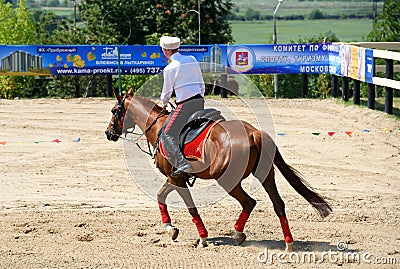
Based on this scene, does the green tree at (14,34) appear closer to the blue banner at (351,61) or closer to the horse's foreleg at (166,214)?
the blue banner at (351,61)

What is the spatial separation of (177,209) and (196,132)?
7.22 ft

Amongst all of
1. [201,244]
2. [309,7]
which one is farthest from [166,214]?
[309,7]

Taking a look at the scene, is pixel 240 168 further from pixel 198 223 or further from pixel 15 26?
pixel 15 26

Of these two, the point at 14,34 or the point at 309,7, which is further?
the point at 309,7

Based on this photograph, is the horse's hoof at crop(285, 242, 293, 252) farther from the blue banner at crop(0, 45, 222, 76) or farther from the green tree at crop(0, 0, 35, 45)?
the green tree at crop(0, 0, 35, 45)

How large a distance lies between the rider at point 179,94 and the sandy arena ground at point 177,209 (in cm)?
105

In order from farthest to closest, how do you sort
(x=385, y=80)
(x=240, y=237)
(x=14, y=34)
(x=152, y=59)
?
(x=14, y=34), (x=152, y=59), (x=385, y=80), (x=240, y=237)

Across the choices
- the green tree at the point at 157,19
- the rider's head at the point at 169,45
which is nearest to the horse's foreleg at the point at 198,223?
the rider's head at the point at 169,45

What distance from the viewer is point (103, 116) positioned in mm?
18797

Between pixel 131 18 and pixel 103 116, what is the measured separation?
11.4 meters

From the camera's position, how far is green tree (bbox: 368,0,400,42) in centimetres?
2683

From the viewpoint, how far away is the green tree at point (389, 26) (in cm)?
2683

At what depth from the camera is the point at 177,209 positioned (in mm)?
10805

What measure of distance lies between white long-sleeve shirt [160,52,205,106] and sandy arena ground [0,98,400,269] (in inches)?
69.0
